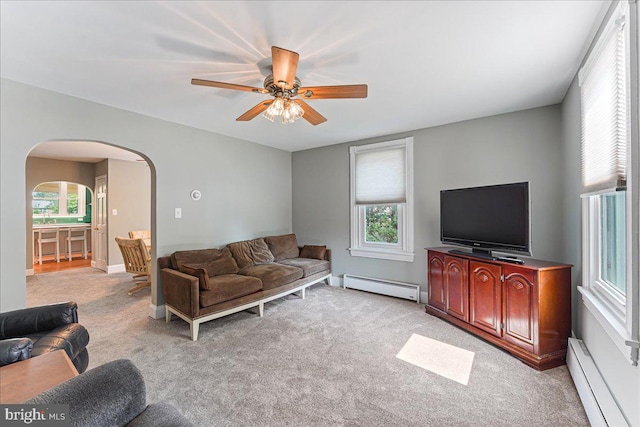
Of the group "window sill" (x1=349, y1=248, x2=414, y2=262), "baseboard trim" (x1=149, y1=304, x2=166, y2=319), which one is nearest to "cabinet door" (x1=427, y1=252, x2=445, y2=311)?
"window sill" (x1=349, y1=248, x2=414, y2=262)

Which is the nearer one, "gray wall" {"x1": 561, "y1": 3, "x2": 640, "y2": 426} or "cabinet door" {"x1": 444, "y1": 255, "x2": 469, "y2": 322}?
"gray wall" {"x1": 561, "y1": 3, "x2": 640, "y2": 426}

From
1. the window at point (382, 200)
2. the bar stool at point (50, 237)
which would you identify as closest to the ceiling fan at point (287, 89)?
the window at point (382, 200)

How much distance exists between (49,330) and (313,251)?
339cm

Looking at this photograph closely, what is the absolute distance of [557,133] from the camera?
9.59 feet

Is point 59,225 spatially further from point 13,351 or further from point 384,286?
point 384,286

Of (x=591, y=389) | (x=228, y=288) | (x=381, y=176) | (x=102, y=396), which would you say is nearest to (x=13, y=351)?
(x=102, y=396)

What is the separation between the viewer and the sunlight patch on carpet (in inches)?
86.7

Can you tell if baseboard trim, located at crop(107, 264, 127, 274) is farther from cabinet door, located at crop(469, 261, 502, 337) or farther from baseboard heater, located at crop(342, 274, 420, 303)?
cabinet door, located at crop(469, 261, 502, 337)

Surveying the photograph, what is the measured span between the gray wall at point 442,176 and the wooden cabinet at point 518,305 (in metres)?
0.85

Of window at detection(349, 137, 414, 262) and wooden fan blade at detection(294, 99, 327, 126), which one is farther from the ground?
wooden fan blade at detection(294, 99, 327, 126)

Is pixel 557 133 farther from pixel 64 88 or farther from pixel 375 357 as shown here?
pixel 64 88

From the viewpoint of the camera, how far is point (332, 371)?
2227mm

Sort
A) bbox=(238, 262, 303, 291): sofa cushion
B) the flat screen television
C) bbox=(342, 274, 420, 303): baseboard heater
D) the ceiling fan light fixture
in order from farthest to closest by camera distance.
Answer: bbox=(342, 274, 420, 303): baseboard heater < bbox=(238, 262, 303, 291): sofa cushion < the flat screen television < the ceiling fan light fixture

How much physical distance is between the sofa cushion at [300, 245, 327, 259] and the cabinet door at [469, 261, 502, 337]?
2.43 meters
